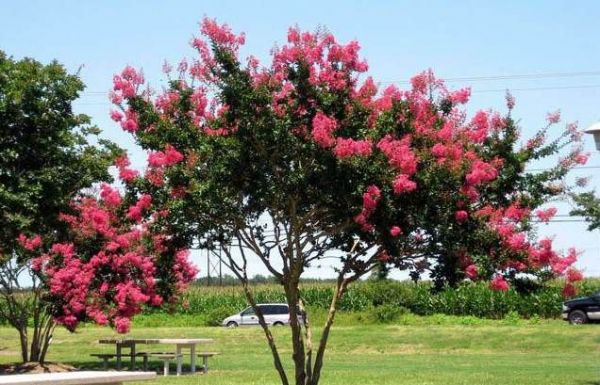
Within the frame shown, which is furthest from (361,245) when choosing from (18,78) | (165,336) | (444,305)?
(444,305)

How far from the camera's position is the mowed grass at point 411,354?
67.5ft

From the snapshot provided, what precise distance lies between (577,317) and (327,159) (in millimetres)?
31861

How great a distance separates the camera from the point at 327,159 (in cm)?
1127

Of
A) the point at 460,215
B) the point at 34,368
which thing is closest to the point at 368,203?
the point at 460,215

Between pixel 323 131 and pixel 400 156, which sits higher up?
pixel 323 131

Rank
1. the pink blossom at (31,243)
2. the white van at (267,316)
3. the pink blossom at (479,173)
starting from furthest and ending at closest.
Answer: the white van at (267,316) < the pink blossom at (31,243) < the pink blossom at (479,173)

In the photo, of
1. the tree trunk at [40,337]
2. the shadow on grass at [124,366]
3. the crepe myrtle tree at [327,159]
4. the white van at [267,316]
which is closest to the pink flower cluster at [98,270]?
the tree trunk at [40,337]

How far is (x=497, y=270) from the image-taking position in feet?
39.6

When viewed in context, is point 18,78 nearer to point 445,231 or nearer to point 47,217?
point 47,217

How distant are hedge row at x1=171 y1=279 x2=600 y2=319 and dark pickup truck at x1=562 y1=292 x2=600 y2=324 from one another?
2.97ft

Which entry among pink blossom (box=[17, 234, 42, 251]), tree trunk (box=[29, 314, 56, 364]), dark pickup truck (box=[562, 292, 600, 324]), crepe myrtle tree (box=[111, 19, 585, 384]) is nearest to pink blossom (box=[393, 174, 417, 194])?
crepe myrtle tree (box=[111, 19, 585, 384])

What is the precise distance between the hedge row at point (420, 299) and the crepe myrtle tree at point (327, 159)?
96.5ft

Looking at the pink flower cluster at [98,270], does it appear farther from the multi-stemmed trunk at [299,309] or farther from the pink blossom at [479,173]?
the pink blossom at [479,173]

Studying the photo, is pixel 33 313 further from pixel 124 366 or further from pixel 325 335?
pixel 325 335
